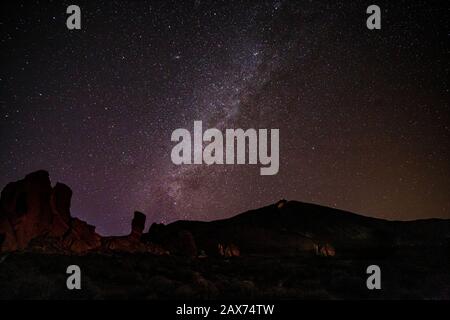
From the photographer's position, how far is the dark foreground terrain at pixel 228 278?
10438 millimetres

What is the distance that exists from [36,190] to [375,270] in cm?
1007

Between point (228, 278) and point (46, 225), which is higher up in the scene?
point (46, 225)

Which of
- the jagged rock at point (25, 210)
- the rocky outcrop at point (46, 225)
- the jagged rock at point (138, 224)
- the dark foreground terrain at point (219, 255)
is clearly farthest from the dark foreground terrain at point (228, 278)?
the jagged rock at point (25, 210)

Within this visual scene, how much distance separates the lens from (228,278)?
10961mm

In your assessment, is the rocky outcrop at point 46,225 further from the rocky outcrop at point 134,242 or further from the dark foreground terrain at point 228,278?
the dark foreground terrain at point 228,278

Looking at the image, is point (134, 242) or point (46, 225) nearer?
point (134, 242)

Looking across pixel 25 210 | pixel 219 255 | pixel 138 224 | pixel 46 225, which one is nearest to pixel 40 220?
pixel 46 225

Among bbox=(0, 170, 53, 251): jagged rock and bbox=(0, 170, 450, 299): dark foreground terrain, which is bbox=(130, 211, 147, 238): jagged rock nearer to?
bbox=(0, 170, 450, 299): dark foreground terrain

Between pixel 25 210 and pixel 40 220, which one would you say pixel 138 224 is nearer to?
pixel 40 220

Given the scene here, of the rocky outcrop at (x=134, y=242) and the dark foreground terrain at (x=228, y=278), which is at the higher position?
the rocky outcrop at (x=134, y=242)

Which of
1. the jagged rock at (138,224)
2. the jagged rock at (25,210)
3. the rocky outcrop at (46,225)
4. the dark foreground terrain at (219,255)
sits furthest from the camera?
the jagged rock at (25,210)

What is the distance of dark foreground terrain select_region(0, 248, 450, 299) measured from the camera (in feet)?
34.2
